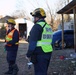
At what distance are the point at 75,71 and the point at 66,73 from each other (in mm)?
366

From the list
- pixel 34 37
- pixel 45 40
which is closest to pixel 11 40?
pixel 45 40

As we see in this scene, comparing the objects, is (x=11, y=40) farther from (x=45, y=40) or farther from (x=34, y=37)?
(x=34, y=37)

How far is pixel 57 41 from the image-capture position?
23.8m

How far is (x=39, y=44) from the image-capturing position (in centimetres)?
629

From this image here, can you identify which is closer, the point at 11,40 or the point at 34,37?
the point at 34,37

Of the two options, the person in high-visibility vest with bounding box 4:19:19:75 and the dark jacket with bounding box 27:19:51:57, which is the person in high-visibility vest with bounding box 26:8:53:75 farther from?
the person in high-visibility vest with bounding box 4:19:19:75

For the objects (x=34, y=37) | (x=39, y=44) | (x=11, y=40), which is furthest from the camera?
(x=11, y=40)

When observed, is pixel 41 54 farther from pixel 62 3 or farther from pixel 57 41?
pixel 62 3

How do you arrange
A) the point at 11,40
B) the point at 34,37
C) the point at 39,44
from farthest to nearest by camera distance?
the point at 11,40 < the point at 39,44 < the point at 34,37

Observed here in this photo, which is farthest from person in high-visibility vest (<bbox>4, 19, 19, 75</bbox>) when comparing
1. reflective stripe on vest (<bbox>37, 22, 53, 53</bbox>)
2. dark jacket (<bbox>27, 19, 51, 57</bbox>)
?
dark jacket (<bbox>27, 19, 51, 57</bbox>)

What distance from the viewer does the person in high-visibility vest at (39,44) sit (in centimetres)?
619

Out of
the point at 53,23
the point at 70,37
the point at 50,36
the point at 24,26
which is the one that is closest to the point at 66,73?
the point at 50,36

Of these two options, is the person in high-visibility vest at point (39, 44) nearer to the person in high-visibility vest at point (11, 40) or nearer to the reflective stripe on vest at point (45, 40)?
the reflective stripe on vest at point (45, 40)

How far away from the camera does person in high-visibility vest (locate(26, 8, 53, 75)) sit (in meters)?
6.19
